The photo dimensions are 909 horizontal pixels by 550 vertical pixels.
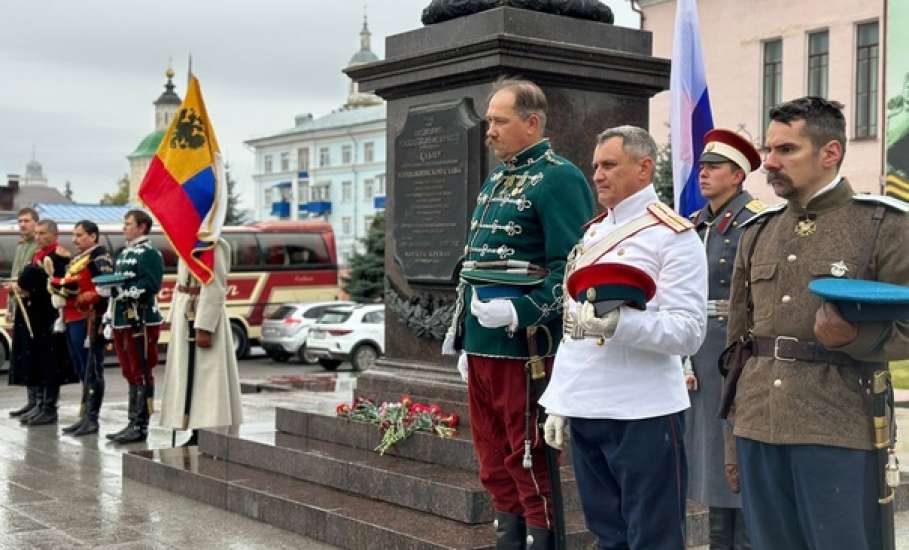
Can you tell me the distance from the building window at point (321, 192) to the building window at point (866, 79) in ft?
171

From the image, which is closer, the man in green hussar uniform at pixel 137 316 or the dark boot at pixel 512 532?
the dark boot at pixel 512 532

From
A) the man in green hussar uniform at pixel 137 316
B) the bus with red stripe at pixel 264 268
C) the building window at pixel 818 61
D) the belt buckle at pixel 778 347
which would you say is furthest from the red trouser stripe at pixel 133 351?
the building window at pixel 818 61

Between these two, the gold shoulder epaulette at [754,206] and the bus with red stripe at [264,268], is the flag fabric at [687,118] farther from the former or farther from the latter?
the bus with red stripe at [264,268]

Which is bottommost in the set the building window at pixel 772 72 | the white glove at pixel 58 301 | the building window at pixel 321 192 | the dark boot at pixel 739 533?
the dark boot at pixel 739 533

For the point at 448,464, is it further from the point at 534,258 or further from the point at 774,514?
the point at 774,514

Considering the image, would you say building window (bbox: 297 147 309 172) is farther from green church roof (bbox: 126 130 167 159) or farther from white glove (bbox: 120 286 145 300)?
white glove (bbox: 120 286 145 300)

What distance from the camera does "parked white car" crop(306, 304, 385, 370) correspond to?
22.6m

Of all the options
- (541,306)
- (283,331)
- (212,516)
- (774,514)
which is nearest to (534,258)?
(541,306)

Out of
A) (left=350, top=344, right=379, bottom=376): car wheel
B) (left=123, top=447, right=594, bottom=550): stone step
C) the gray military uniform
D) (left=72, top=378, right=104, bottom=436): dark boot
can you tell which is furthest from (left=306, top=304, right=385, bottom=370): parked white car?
the gray military uniform

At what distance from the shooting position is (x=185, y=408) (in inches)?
380

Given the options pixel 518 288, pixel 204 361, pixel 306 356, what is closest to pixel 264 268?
pixel 306 356

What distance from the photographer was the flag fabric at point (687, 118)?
24.5 ft

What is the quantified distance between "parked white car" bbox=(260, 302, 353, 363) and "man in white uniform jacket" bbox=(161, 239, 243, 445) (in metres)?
14.6

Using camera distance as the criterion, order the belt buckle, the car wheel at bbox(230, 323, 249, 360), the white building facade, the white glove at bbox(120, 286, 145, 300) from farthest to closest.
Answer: the white building facade
the car wheel at bbox(230, 323, 249, 360)
the white glove at bbox(120, 286, 145, 300)
the belt buckle
